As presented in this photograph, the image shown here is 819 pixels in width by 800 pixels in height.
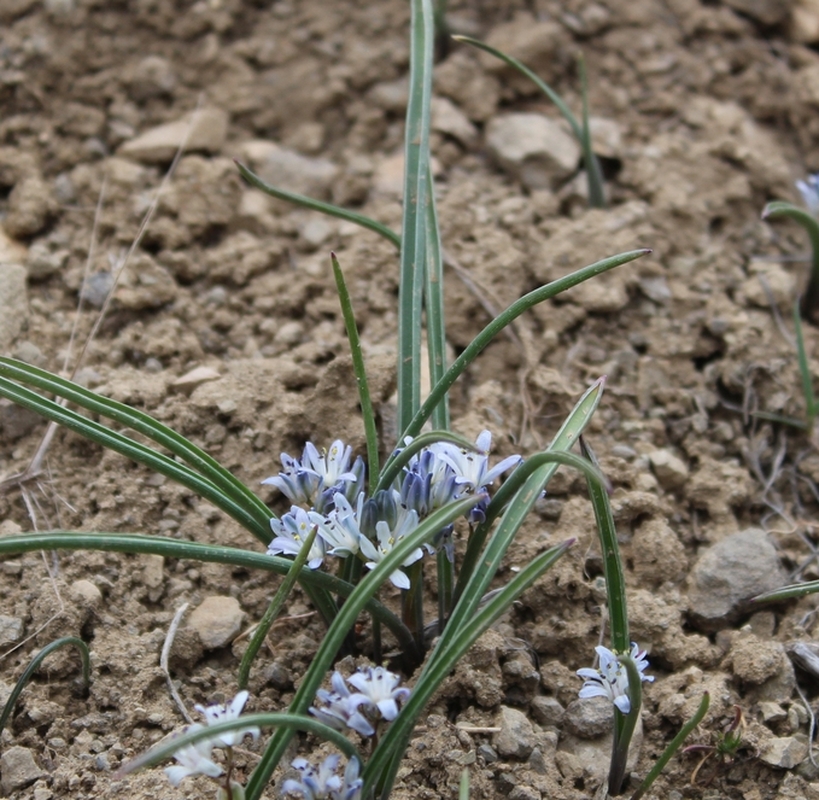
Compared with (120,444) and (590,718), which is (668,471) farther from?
(120,444)

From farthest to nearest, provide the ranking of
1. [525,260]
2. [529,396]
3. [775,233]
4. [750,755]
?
[775,233] → [525,260] → [529,396] → [750,755]

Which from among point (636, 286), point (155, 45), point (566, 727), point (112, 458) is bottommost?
point (566, 727)

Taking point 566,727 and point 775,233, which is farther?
point 775,233

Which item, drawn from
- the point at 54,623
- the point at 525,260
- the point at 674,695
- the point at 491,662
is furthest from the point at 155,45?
the point at 674,695

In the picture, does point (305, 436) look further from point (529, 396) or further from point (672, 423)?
point (672, 423)

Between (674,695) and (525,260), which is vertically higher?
(525,260)

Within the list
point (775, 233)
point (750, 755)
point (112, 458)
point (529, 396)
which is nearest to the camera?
point (750, 755)

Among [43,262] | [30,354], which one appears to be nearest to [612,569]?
[30,354]

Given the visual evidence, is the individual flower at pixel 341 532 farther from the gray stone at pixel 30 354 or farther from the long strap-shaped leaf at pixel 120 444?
the gray stone at pixel 30 354

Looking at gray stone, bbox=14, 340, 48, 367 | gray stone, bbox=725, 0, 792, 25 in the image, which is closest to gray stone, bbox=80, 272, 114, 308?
gray stone, bbox=14, 340, 48, 367
